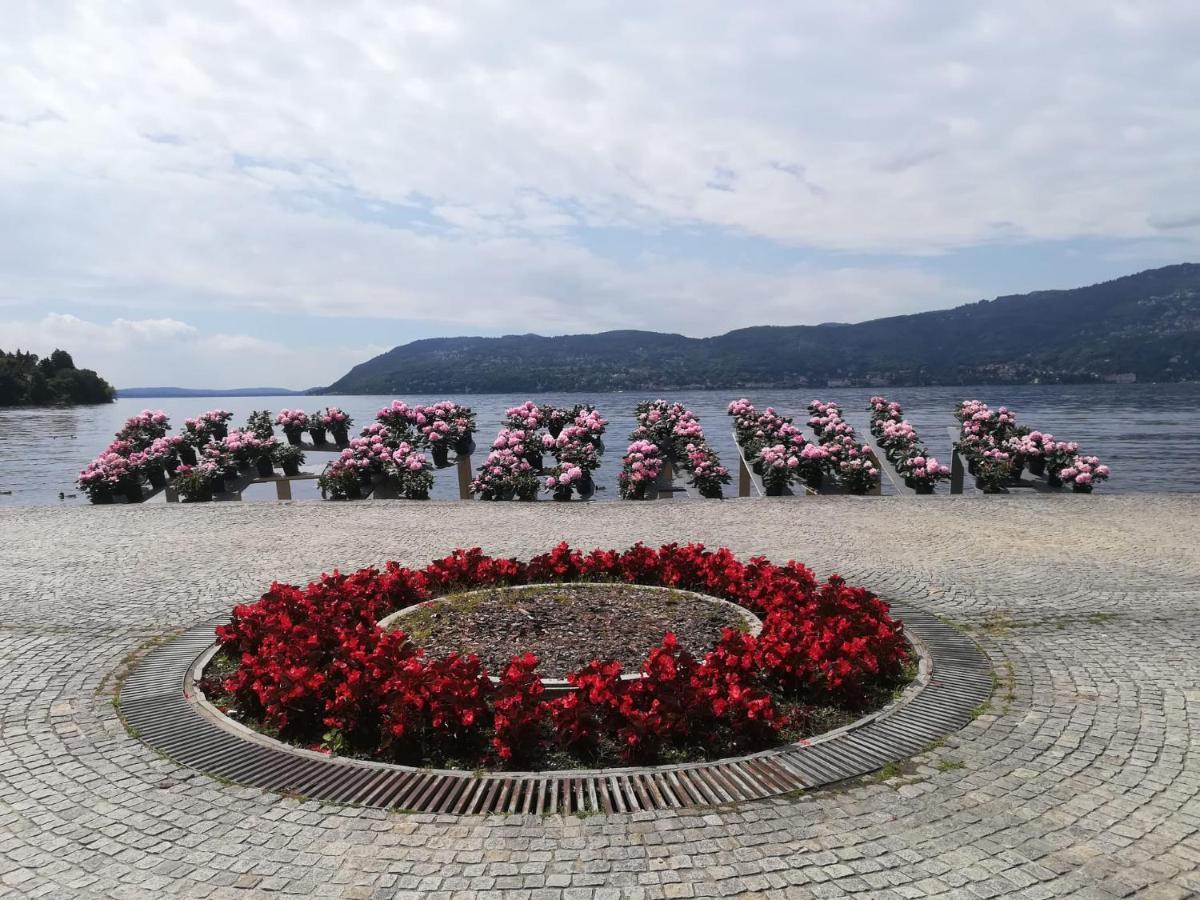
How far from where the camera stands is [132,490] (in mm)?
14773

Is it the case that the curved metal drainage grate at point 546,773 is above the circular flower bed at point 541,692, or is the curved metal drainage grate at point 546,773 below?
below

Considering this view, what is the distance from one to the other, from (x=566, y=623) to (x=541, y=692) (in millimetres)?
1599

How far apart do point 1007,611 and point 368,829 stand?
5.67 meters

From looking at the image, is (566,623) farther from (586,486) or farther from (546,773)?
(586,486)

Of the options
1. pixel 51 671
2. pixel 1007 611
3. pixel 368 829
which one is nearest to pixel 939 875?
pixel 368 829

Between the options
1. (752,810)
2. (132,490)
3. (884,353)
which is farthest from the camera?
(884,353)

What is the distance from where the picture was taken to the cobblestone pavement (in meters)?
2.99

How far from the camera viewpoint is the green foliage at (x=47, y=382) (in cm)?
6362

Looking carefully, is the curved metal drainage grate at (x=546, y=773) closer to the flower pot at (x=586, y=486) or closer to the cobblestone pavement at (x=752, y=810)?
the cobblestone pavement at (x=752, y=810)

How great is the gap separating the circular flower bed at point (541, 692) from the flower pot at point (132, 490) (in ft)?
36.1

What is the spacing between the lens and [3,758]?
4.09m

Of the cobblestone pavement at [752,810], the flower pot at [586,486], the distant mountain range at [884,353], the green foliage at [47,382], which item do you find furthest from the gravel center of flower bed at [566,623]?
the green foliage at [47,382]

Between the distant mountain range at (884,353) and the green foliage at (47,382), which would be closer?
the green foliage at (47,382)

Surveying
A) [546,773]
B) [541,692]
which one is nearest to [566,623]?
[541,692]
